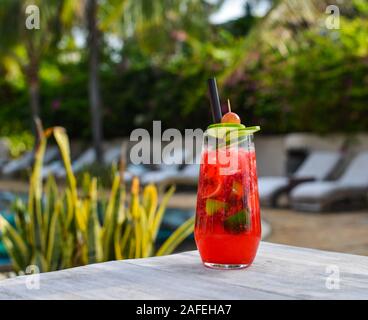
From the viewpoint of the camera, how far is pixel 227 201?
4.50ft

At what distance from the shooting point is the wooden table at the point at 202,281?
118 cm

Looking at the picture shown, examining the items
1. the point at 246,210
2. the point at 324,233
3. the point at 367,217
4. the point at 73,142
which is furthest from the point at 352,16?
the point at 246,210

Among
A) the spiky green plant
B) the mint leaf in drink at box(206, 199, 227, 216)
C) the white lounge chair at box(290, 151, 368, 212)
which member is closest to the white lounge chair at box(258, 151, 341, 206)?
the white lounge chair at box(290, 151, 368, 212)

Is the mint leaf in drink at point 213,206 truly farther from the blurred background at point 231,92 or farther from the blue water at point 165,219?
the blue water at point 165,219

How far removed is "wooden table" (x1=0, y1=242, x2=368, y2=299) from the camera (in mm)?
1179

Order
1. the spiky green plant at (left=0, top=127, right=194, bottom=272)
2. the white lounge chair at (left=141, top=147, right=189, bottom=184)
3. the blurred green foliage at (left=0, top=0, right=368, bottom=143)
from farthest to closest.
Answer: the white lounge chair at (left=141, top=147, right=189, bottom=184) < the blurred green foliage at (left=0, top=0, right=368, bottom=143) < the spiky green plant at (left=0, top=127, right=194, bottom=272)

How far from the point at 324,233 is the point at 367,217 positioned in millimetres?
1471

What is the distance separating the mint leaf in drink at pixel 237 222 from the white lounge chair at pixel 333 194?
23.6ft

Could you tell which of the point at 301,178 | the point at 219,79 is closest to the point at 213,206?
the point at 301,178

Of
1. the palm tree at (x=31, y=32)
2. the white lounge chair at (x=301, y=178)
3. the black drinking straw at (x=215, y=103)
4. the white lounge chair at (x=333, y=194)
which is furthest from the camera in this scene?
the palm tree at (x=31, y=32)

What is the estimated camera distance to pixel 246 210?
138 cm

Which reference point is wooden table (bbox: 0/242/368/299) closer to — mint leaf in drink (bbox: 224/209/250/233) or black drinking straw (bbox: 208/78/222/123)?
mint leaf in drink (bbox: 224/209/250/233)

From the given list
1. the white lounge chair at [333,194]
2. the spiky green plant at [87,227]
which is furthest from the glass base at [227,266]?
the white lounge chair at [333,194]

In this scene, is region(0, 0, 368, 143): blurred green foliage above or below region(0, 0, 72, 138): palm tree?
below
